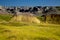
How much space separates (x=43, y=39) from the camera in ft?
124

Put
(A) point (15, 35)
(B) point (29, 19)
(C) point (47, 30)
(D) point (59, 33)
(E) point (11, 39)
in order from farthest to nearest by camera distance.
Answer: (B) point (29, 19) → (C) point (47, 30) → (D) point (59, 33) → (A) point (15, 35) → (E) point (11, 39)

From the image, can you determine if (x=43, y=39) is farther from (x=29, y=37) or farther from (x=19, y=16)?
(x=19, y=16)

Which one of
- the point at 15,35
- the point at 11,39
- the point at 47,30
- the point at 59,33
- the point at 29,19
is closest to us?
the point at 11,39

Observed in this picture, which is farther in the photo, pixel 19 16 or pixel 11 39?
pixel 19 16

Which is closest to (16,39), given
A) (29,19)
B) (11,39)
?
(11,39)

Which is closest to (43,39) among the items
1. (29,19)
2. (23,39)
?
(23,39)

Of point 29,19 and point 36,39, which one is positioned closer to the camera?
point 36,39

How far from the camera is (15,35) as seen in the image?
4016 centimetres

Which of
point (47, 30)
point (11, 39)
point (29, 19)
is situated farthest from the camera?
point (29, 19)

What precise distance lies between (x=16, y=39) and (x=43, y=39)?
508 cm

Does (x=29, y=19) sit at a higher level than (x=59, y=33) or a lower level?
lower

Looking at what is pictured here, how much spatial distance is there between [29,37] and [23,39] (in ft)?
5.88

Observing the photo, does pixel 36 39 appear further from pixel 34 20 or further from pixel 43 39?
pixel 34 20

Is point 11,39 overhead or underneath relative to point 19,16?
overhead
